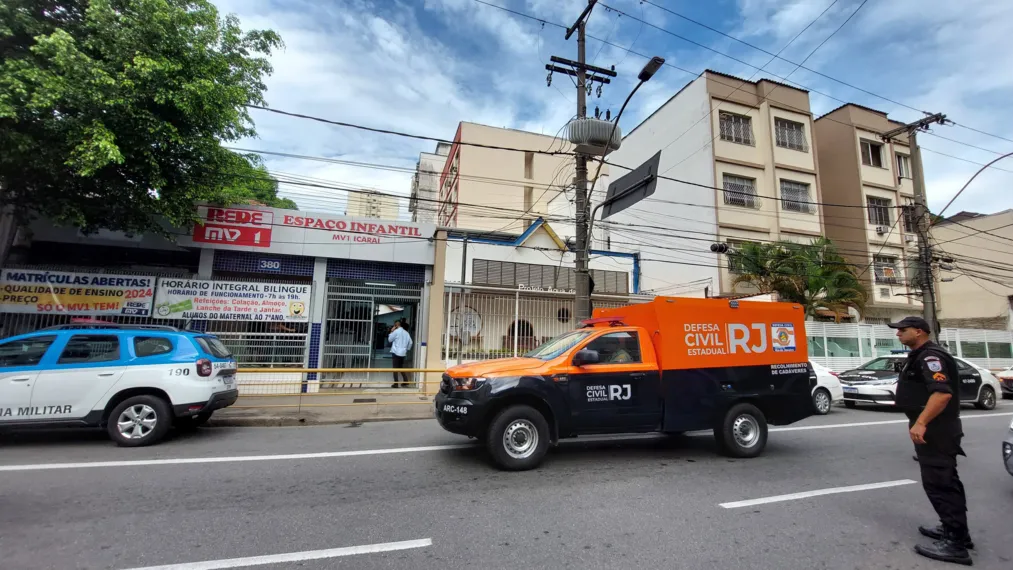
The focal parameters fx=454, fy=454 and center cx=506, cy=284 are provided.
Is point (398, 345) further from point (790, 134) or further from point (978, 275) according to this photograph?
point (978, 275)

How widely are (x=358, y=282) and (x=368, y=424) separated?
18.3 ft

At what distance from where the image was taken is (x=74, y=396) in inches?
253

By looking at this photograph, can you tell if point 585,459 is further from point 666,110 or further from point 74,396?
point 666,110

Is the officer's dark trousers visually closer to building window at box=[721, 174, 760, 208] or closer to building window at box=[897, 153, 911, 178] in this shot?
building window at box=[721, 174, 760, 208]

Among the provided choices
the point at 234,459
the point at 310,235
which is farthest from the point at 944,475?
the point at 310,235

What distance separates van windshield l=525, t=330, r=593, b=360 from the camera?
606 cm

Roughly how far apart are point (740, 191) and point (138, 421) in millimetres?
22216

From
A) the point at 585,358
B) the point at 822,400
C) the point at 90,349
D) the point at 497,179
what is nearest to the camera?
the point at 585,358

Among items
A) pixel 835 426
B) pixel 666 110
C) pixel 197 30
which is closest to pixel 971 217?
pixel 666 110

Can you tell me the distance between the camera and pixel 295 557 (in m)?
3.28

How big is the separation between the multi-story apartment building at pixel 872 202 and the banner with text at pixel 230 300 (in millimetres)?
23151

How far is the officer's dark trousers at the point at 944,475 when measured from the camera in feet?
11.1

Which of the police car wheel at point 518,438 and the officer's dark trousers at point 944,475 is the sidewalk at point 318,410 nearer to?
the police car wheel at point 518,438

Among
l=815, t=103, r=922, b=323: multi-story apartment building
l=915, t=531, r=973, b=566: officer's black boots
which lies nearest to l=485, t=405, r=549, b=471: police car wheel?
l=915, t=531, r=973, b=566: officer's black boots
